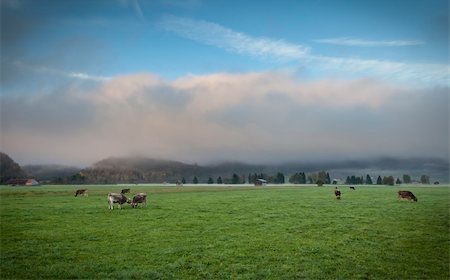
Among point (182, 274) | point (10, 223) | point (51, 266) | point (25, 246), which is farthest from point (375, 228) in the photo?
point (10, 223)

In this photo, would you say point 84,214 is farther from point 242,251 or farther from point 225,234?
point 242,251

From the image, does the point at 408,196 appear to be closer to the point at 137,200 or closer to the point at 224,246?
the point at 137,200

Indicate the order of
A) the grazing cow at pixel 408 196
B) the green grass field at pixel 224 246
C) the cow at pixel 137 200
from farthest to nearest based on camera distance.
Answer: the grazing cow at pixel 408 196, the cow at pixel 137 200, the green grass field at pixel 224 246

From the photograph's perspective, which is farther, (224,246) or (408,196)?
(408,196)

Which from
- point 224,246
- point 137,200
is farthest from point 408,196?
point 224,246

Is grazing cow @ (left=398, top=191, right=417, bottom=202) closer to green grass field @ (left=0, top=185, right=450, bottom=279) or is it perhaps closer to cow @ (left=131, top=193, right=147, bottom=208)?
green grass field @ (left=0, top=185, right=450, bottom=279)

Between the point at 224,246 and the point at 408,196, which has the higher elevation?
the point at 408,196

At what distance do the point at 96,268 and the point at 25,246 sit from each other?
7.38 metres

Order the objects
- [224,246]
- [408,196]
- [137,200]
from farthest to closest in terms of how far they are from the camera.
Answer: [408,196] < [137,200] < [224,246]

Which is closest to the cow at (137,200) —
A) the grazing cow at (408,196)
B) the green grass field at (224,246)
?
the green grass field at (224,246)

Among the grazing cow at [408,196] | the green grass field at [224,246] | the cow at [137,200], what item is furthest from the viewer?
the grazing cow at [408,196]

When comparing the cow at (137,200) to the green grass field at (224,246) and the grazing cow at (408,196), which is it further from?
the grazing cow at (408,196)

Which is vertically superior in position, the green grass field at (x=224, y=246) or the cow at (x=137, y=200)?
the cow at (x=137, y=200)

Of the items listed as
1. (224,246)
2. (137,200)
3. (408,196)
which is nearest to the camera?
(224,246)
